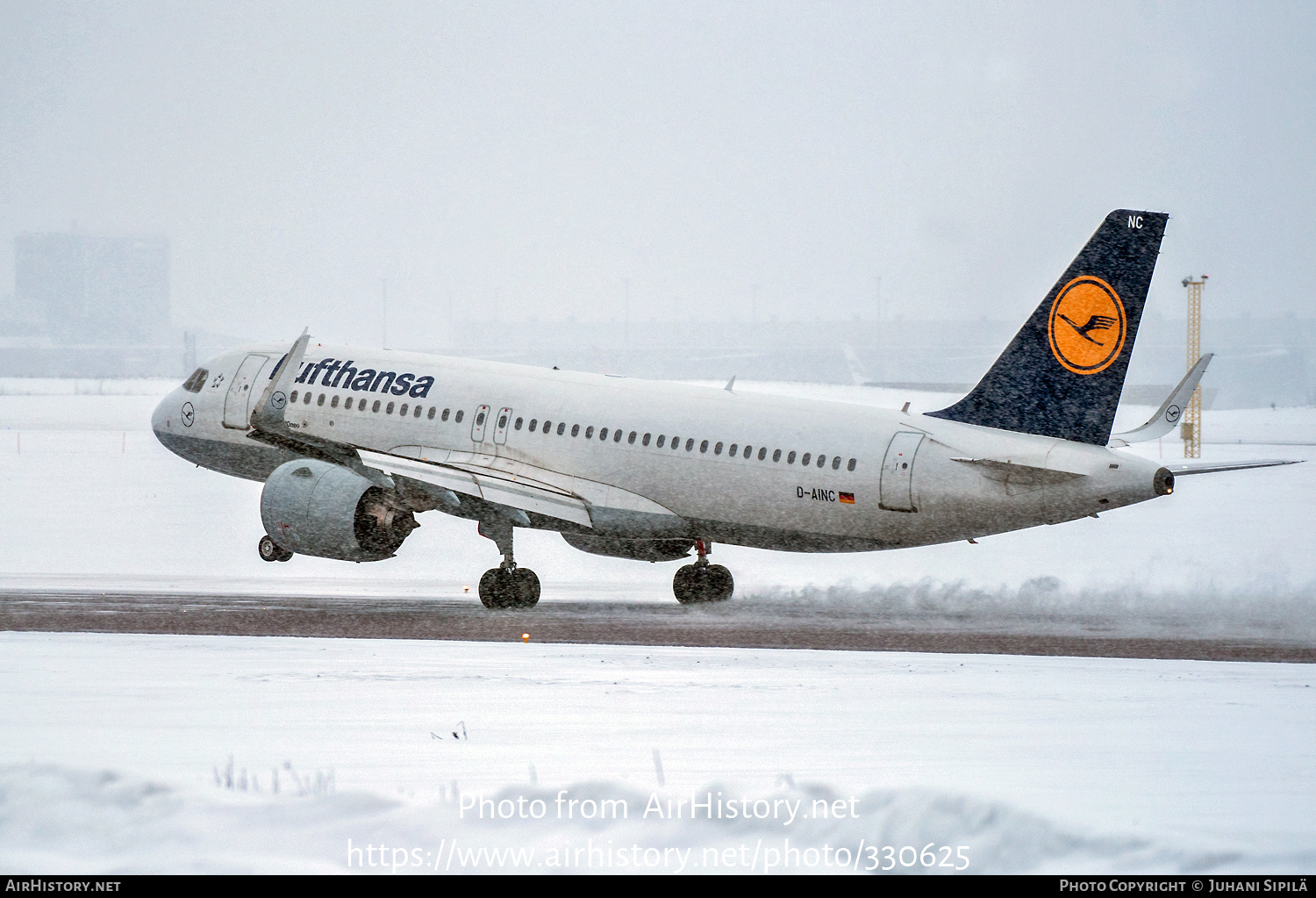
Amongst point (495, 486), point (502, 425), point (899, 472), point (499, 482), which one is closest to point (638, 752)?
point (899, 472)

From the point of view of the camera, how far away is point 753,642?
78.1 feet

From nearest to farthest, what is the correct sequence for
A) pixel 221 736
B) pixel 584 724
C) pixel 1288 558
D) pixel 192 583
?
pixel 221 736 → pixel 584 724 → pixel 192 583 → pixel 1288 558

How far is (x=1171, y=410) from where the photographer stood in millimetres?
24719

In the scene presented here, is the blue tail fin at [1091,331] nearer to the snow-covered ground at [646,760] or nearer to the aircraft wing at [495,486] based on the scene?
the snow-covered ground at [646,760]

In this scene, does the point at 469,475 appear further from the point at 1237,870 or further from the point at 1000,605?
the point at 1237,870

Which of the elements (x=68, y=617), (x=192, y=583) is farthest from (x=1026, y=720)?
(x=192, y=583)

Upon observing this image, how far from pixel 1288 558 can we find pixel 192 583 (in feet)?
76.1

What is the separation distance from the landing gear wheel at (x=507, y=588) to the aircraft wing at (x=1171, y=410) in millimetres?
10608

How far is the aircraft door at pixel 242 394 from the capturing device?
111ft

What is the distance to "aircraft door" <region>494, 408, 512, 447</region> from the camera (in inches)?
1204

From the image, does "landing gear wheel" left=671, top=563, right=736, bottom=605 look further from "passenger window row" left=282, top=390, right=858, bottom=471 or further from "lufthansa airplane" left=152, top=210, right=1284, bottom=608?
"passenger window row" left=282, top=390, right=858, bottom=471

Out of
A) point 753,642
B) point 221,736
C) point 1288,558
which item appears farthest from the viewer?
point 1288,558

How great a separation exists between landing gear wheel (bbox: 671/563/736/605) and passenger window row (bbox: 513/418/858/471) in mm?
2748

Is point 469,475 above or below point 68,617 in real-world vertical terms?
above
